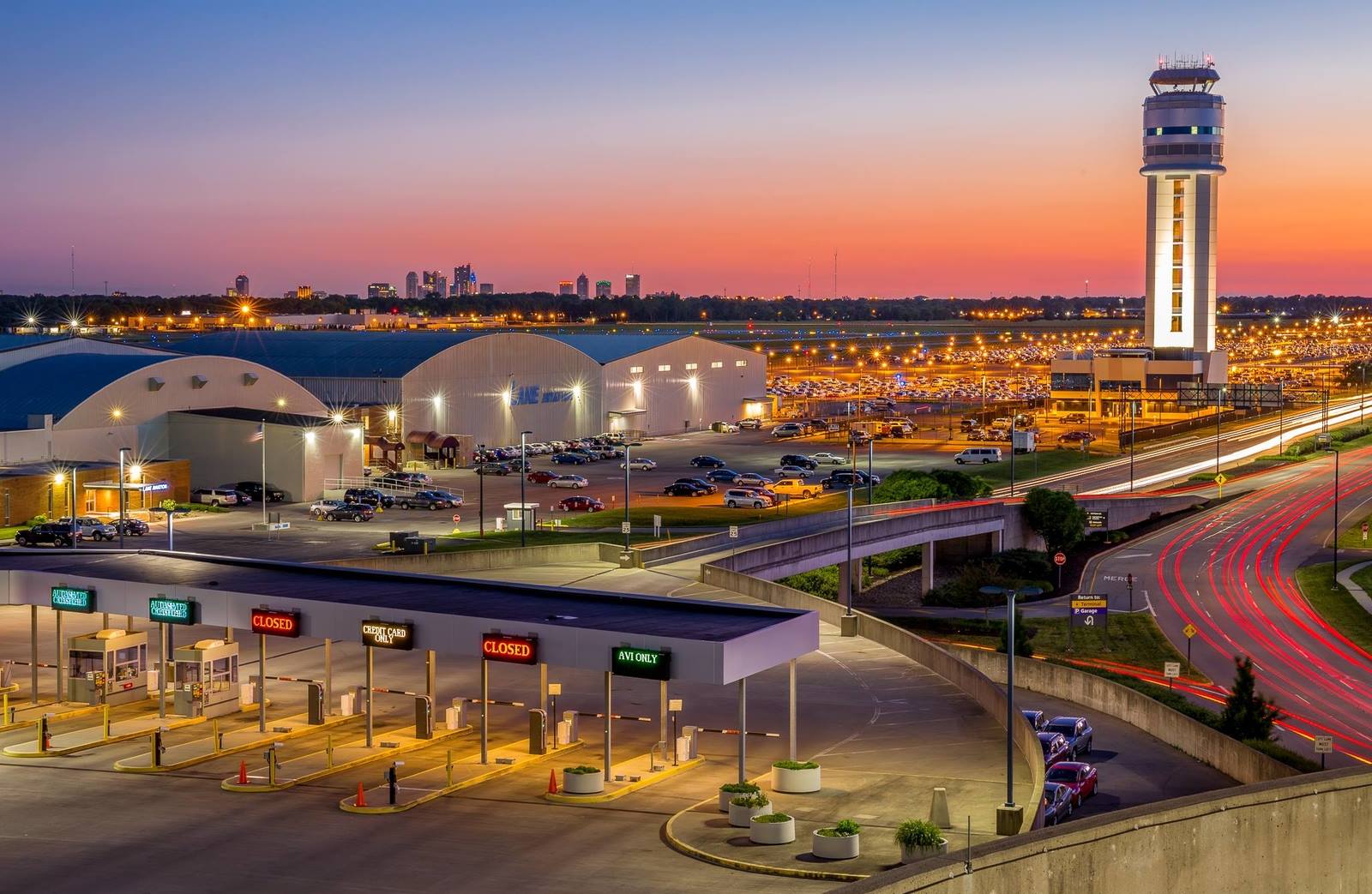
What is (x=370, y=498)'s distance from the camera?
86000mm

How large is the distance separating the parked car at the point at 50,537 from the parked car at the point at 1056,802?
165 ft

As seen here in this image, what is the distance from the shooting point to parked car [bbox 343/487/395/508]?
85.8 meters

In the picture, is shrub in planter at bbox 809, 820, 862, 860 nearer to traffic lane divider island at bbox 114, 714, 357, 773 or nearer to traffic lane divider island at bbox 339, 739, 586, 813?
traffic lane divider island at bbox 339, 739, 586, 813

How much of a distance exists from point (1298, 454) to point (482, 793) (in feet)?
350

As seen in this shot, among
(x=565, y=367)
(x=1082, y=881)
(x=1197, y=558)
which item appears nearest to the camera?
(x=1082, y=881)

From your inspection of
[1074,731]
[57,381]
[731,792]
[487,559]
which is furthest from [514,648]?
[57,381]

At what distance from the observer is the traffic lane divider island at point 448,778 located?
2939 cm

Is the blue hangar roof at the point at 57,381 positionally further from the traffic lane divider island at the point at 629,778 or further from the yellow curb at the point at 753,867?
the yellow curb at the point at 753,867

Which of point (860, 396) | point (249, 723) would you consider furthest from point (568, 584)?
point (860, 396)

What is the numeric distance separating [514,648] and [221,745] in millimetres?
7724

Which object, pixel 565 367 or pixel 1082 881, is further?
pixel 565 367

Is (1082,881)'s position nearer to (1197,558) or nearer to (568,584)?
(568,584)

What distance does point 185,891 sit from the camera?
24656 millimetres

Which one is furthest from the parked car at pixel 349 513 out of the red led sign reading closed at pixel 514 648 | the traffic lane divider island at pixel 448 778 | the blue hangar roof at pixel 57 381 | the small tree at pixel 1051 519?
the red led sign reading closed at pixel 514 648
